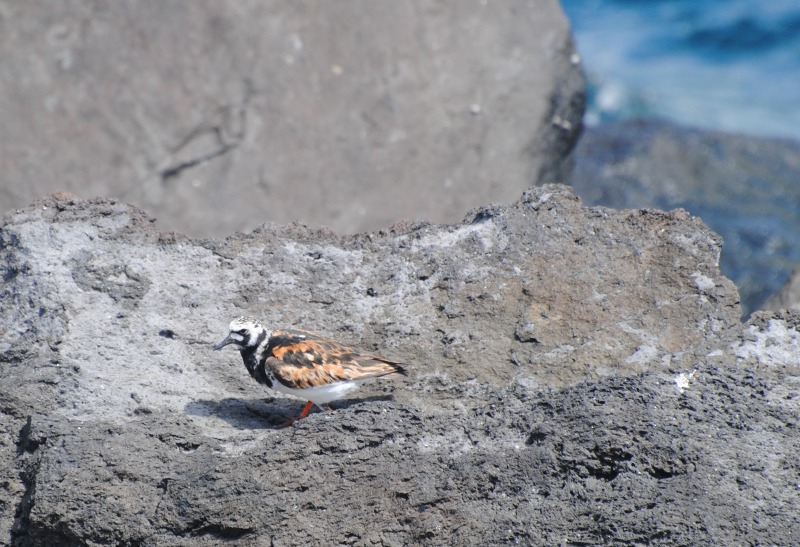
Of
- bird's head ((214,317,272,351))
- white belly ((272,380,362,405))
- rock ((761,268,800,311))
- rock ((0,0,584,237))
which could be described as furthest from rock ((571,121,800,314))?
bird's head ((214,317,272,351))

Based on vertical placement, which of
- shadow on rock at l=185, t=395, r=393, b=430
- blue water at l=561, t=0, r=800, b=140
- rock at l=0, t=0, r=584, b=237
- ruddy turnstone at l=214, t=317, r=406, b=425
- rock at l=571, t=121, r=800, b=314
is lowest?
shadow on rock at l=185, t=395, r=393, b=430

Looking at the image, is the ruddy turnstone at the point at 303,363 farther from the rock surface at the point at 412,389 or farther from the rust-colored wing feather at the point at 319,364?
the rock surface at the point at 412,389

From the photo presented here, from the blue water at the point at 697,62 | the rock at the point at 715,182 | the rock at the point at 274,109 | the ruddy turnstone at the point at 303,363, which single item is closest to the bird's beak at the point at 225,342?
the ruddy turnstone at the point at 303,363

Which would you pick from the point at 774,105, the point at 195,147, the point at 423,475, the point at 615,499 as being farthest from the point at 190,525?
the point at 774,105

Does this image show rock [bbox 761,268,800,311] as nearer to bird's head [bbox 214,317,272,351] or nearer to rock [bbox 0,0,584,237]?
rock [bbox 0,0,584,237]

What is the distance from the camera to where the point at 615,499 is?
438 cm

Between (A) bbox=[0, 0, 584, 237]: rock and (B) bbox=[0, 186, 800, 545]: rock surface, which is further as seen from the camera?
(A) bbox=[0, 0, 584, 237]: rock

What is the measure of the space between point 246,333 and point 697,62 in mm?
20751

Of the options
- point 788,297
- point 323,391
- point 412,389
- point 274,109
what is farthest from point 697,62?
point 323,391

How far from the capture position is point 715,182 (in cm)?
1489

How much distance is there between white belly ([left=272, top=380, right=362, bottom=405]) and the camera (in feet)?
17.3

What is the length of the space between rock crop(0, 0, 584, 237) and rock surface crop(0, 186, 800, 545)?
15.1 feet

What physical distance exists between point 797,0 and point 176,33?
19.2m

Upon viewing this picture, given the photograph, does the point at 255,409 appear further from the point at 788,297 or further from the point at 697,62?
the point at 697,62
